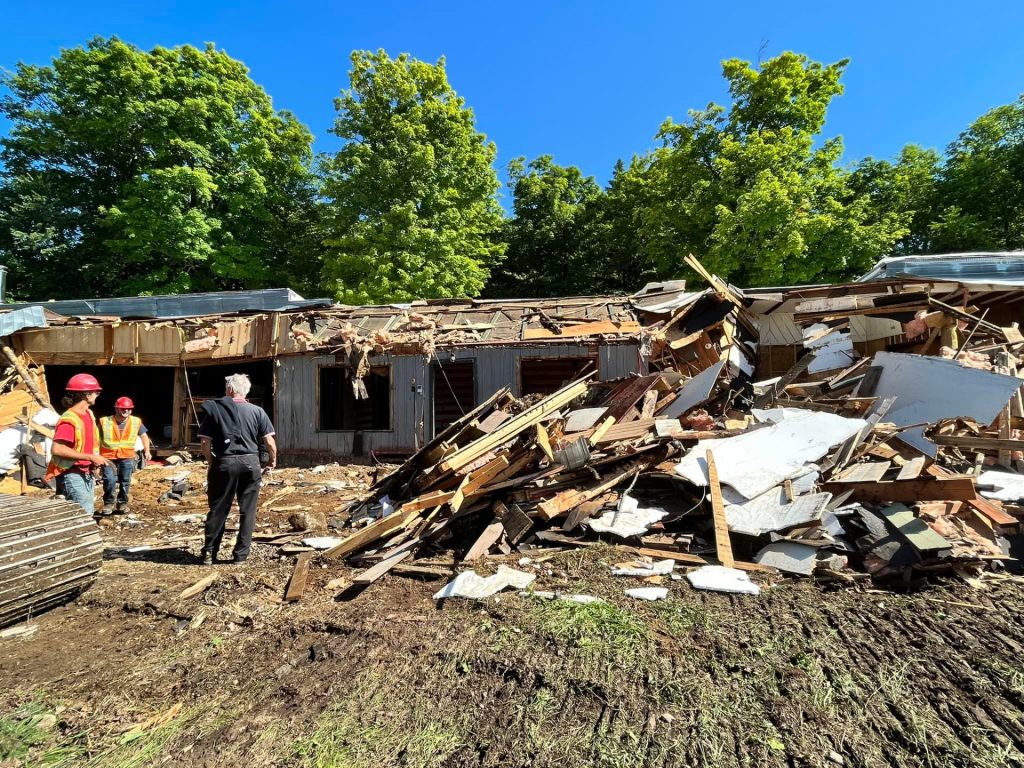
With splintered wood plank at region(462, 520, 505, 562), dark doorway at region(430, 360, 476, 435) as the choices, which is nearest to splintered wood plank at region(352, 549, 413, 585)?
splintered wood plank at region(462, 520, 505, 562)

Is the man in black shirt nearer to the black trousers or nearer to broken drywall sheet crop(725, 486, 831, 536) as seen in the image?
the black trousers

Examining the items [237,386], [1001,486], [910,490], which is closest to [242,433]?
[237,386]

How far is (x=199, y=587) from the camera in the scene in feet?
14.6

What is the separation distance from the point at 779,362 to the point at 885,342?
217 cm

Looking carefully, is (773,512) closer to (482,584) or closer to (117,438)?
(482,584)

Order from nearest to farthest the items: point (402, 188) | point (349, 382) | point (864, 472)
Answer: point (864, 472), point (349, 382), point (402, 188)

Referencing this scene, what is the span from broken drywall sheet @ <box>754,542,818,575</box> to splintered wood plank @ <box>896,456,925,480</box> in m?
1.36

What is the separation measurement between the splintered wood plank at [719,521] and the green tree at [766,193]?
14275mm

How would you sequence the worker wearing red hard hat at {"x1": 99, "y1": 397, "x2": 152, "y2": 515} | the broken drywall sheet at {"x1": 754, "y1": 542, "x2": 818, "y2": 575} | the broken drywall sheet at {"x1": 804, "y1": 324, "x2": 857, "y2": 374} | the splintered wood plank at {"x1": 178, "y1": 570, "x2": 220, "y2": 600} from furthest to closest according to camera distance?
the broken drywall sheet at {"x1": 804, "y1": 324, "x2": 857, "y2": 374}
the worker wearing red hard hat at {"x1": 99, "y1": 397, "x2": 152, "y2": 515}
the splintered wood plank at {"x1": 178, "y1": 570, "x2": 220, "y2": 600}
the broken drywall sheet at {"x1": 754, "y1": 542, "x2": 818, "y2": 575}

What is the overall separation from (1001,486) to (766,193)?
43.6 ft

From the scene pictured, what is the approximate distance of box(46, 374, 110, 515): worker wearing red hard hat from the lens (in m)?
5.04

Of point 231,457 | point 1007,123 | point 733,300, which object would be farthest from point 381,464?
point 1007,123

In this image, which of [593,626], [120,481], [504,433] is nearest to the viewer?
[593,626]

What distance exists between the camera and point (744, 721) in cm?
247
